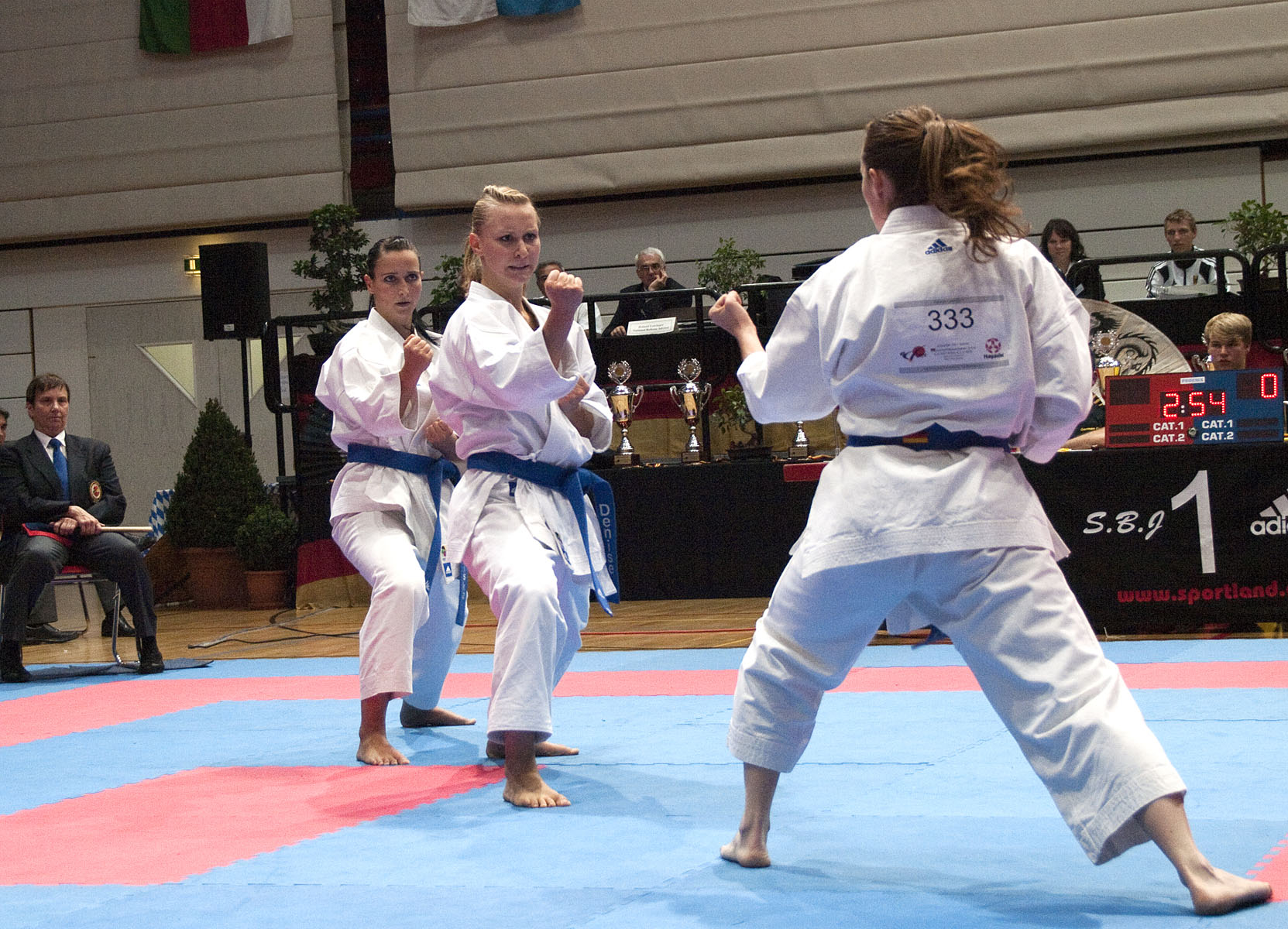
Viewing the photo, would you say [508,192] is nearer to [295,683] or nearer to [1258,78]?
[295,683]

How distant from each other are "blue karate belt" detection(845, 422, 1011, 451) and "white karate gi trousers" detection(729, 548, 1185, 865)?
188 millimetres

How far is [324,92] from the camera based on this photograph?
A: 12.0 metres

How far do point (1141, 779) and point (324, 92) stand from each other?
11193mm

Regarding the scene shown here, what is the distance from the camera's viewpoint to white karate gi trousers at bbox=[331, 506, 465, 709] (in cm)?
377

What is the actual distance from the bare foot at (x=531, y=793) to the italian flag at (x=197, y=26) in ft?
33.9

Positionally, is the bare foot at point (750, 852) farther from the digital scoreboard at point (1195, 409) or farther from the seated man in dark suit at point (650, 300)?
the seated man in dark suit at point (650, 300)

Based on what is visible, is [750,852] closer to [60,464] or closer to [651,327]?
→ [60,464]

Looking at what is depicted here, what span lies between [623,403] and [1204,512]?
3021 millimetres

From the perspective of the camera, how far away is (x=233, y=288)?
957cm

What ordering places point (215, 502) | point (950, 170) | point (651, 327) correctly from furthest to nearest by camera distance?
point (215, 502), point (651, 327), point (950, 170)

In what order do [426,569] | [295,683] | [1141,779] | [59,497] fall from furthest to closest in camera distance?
[59,497], [295,683], [426,569], [1141,779]

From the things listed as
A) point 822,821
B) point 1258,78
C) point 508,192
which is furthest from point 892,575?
point 1258,78

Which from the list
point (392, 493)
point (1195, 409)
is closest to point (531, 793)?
point (392, 493)

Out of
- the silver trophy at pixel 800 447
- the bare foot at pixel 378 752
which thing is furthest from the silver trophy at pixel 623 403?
the bare foot at pixel 378 752
